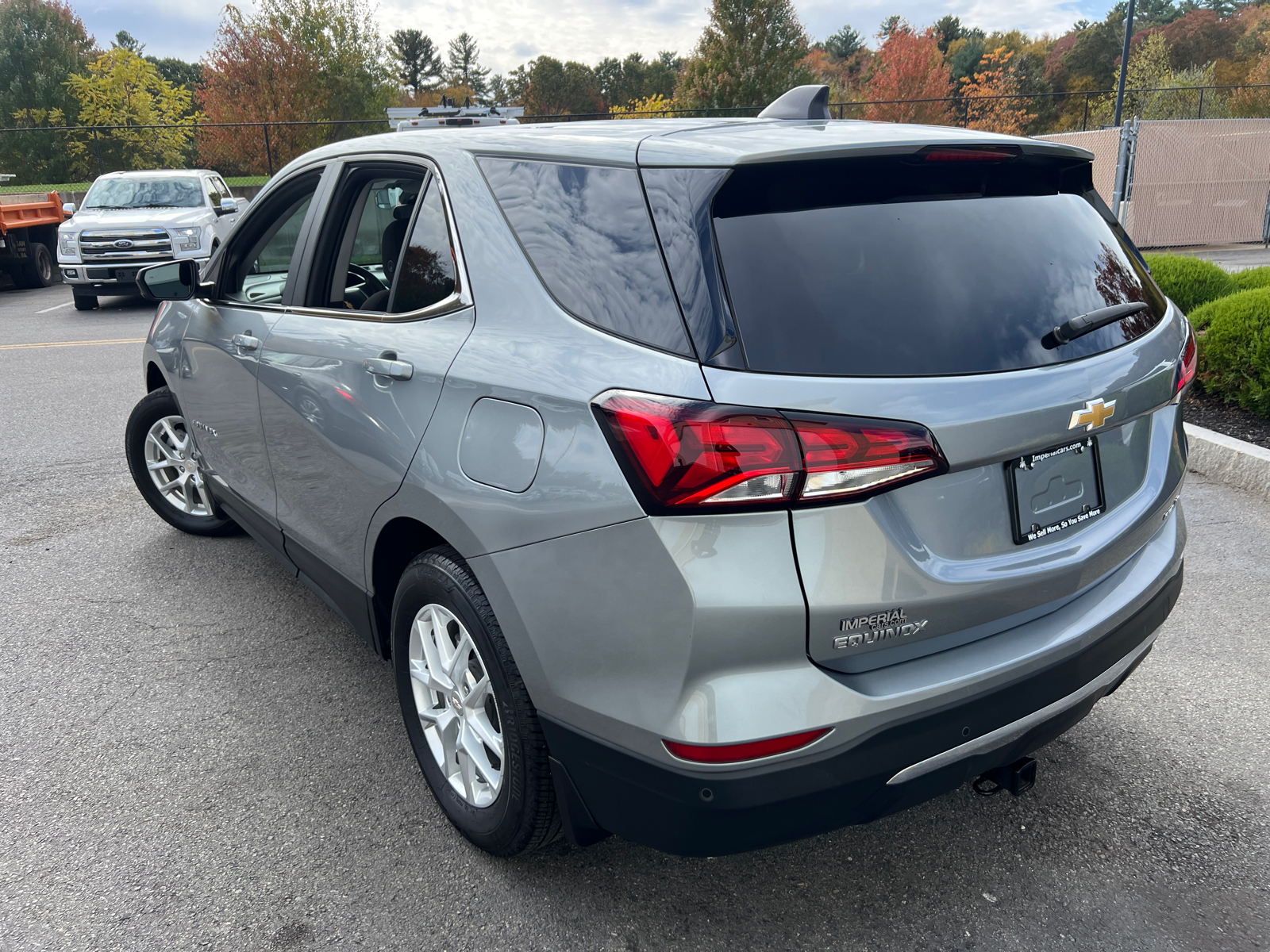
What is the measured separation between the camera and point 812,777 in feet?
5.73

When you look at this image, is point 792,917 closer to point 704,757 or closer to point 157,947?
point 704,757

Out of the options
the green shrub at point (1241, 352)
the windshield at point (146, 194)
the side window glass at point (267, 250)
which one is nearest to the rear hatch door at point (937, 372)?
the side window glass at point (267, 250)

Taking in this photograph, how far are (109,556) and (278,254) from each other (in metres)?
1.98

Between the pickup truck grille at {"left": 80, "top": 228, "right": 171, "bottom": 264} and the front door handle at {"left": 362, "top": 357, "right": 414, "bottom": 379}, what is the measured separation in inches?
513

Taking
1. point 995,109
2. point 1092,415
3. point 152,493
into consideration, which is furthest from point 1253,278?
point 995,109

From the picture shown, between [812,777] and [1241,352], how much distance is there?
5555 millimetres

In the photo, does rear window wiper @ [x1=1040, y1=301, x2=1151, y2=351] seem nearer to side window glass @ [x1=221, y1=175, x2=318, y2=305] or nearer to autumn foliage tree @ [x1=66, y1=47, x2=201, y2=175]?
side window glass @ [x1=221, y1=175, x2=318, y2=305]

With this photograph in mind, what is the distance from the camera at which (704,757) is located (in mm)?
1725

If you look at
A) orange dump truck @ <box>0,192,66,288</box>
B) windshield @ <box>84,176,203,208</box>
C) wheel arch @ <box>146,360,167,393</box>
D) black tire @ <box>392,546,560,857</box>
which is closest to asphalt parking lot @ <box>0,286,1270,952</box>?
black tire @ <box>392,546,560,857</box>

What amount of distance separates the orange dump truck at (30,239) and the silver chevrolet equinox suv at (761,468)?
662 inches

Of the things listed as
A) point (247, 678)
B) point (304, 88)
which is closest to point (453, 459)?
point (247, 678)

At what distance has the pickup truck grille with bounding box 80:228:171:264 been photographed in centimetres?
1371

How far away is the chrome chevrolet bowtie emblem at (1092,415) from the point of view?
191 centimetres

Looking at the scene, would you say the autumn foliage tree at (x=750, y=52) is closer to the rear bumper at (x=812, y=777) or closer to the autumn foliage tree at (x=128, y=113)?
the autumn foliage tree at (x=128, y=113)
